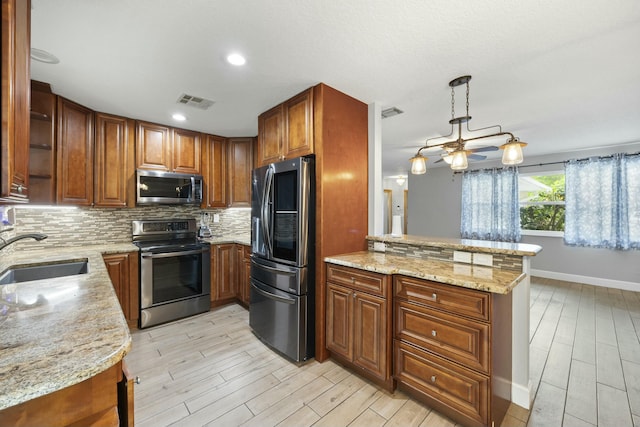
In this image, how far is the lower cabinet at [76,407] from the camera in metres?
0.66

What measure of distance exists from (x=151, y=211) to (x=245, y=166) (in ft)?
4.50

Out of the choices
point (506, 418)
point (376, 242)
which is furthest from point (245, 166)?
point (506, 418)

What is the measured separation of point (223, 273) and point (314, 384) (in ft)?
6.61

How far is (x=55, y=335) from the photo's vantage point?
0.89 meters

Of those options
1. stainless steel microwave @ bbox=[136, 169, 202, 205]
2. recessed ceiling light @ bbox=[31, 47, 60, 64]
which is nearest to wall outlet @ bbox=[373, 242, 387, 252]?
stainless steel microwave @ bbox=[136, 169, 202, 205]

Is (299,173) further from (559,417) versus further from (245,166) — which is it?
(559,417)

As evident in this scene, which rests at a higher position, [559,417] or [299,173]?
[299,173]

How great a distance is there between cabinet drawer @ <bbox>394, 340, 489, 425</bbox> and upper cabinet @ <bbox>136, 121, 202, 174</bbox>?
3.25 meters

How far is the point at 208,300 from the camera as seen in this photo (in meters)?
3.38

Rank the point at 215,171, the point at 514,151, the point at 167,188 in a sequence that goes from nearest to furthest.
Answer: the point at 514,151 < the point at 167,188 < the point at 215,171

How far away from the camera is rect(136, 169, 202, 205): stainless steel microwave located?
3.14 metres

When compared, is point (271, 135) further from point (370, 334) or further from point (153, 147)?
point (370, 334)

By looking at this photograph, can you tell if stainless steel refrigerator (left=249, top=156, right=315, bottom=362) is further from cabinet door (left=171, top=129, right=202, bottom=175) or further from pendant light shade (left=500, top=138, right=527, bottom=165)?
pendant light shade (left=500, top=138, right=527, bottom=165)

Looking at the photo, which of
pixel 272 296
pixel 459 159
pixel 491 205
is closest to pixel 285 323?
pixel 272 296
